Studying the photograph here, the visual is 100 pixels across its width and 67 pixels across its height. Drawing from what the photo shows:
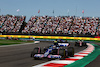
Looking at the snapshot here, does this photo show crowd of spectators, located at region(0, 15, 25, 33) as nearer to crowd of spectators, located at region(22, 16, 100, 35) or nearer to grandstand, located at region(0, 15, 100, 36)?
grandstand, located at region(0, 15, 100, 36)

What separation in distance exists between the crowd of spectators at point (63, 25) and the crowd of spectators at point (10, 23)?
9.08ft

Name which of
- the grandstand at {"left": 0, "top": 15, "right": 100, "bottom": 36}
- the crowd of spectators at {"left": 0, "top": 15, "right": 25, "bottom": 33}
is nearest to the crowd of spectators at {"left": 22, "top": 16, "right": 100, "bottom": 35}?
the grandstand at {"left": 0, "top": 15, "right": 100, "bottom": 36}

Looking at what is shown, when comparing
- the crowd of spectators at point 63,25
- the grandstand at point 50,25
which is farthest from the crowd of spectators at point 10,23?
the crowd of spectators at point 63,25

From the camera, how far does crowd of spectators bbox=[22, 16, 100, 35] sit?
50.8m

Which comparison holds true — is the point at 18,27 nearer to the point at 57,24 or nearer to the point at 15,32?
the point at 15,32

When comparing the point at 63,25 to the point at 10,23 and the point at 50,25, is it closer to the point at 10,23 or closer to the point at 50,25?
the point at 50,25

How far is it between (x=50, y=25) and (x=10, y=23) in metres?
12.5

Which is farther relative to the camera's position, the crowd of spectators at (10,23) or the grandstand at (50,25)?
the crowd of spectators at (10,23)

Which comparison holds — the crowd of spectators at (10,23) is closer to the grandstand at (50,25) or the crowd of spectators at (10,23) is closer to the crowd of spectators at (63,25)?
the grandstand at (50,25)

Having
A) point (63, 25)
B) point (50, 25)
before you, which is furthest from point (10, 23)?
point (63, 25)

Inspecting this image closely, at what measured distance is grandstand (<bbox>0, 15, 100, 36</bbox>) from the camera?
5084 centimetres

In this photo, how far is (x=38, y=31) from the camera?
53.7 meters

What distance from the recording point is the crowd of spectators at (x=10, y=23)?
5572cm

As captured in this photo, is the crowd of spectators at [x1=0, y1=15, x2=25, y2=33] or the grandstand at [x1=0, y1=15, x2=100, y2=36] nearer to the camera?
the grandstand at [x1=0, y1=15, x2=100, y2=36]
